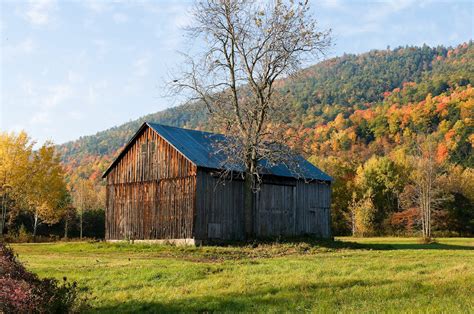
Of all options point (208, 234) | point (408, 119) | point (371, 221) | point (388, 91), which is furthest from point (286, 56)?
point (388, 91)

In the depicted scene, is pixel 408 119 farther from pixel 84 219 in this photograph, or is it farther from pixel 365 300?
pixel 365 300

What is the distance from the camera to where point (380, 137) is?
11488 cm

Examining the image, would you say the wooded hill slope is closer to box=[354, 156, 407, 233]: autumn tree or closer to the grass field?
Answer: box=[354, 156, 407, 233]: autumn tree

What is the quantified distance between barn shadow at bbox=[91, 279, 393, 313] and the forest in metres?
20.2

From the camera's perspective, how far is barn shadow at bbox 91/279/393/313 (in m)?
13.1

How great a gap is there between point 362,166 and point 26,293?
85.9m

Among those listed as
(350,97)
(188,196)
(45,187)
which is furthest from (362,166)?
(350,97)

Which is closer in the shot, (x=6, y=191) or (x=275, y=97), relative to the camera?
(x=275, y=97)

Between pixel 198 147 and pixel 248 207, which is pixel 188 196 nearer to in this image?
pixel 248 207

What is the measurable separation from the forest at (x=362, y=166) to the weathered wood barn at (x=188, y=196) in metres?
3.08

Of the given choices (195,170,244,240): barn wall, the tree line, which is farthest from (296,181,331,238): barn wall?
the tree line

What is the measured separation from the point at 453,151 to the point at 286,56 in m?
71.1

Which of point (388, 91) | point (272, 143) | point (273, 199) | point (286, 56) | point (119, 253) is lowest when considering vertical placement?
point (119, 253)

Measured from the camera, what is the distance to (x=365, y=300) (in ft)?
42.2
